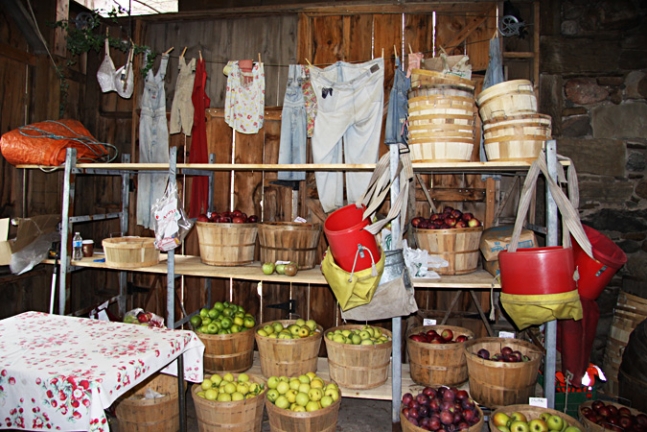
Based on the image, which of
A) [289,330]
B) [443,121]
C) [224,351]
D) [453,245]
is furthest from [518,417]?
[224,351]

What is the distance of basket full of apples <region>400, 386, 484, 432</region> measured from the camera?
9.71ft

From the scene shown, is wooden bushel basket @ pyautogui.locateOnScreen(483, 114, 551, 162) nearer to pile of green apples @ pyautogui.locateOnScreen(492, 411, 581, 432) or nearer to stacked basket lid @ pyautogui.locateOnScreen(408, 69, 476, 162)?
stacked basket lid @ pyautogui.locateOnScreen(408, 69, 476, 162)

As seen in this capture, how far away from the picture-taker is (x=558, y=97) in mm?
4531

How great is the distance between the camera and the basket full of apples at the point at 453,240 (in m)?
3.63

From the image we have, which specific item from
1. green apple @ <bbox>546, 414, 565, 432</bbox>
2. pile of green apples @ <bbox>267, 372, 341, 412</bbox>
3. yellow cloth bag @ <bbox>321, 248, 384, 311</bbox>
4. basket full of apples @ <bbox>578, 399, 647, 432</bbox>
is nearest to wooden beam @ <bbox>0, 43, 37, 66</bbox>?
yellow cloth bag @ <bbox>321, 248, 384, 311</bbox>

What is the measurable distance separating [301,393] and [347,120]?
2.54m

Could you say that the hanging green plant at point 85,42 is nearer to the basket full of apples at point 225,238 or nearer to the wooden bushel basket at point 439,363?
the basket full of apples at point 225,238

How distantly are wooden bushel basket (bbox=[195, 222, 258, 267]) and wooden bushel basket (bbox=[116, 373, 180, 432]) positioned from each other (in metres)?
1.05

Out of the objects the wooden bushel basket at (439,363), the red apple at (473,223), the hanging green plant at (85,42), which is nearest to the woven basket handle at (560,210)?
the red apple at (473,223)

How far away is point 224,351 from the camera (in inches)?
152

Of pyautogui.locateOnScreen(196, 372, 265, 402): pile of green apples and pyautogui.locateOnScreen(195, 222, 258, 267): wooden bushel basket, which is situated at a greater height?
pyautogui.locateOnScreen(195, 222, 258, 267): wooden bushel basket

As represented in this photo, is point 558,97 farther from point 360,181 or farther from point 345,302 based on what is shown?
point 345,302

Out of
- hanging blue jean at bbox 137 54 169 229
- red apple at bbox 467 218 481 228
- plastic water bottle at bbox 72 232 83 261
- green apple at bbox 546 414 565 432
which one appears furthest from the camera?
hanging blue jean at bbox 137 54 169 229

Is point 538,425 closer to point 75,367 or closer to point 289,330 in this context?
→ point 289,330
